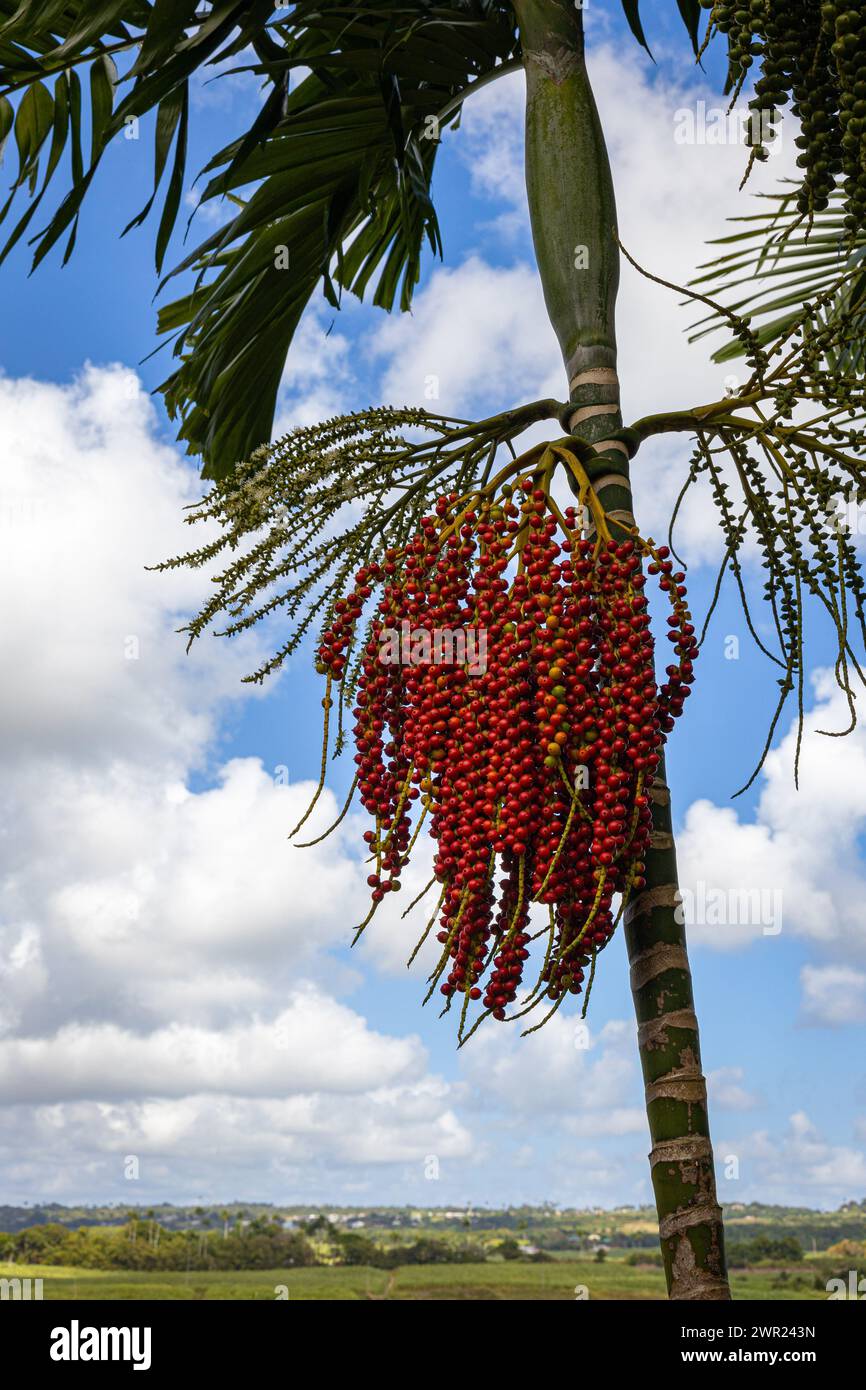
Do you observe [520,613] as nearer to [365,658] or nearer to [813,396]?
[365,658]

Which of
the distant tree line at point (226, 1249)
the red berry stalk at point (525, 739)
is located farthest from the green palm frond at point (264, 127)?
the distant tree line at point (226, 1249)

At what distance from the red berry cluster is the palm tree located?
19 cm

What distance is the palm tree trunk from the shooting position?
187 cm

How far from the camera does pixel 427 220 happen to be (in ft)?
11.0

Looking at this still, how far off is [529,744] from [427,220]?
2.19m

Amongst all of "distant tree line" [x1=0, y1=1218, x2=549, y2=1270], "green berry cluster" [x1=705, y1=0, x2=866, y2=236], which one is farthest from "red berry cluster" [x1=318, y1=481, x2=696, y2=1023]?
"distant tree line" [x1=0, y1=1218, x2=549, y2=1270]

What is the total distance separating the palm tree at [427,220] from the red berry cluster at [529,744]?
19cm

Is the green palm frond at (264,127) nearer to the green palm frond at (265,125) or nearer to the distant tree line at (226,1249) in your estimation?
the green palm frond at (265,125)

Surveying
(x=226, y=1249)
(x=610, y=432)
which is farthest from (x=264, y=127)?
(x=226, y=1249)

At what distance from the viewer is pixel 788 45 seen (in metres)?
1.91

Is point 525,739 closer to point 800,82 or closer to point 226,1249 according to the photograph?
point 800,82

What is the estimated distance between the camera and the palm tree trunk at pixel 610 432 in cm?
187
